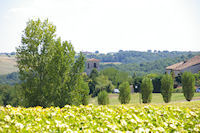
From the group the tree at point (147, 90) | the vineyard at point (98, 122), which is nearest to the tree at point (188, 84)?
the tree at point (147, 90)

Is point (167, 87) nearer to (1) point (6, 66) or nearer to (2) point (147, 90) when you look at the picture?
(2) point (147, 90)

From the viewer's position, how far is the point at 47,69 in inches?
786

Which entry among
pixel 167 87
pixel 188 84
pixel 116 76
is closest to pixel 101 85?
pixel 116 76

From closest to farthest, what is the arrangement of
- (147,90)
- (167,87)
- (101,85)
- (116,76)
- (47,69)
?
(47,69), (147,90), (167,87), (101,85), (116,76)

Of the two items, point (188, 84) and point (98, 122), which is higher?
point (98, 122)

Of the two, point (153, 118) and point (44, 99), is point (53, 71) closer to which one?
point (44, 99)

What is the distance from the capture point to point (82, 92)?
2058 cm

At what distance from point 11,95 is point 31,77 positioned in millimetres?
64809

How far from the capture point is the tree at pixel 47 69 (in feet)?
64.1

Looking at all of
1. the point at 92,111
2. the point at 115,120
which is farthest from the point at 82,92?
the point at 115,120

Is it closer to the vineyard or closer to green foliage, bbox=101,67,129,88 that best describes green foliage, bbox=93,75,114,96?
green foliage, bbox=101,67,129,88

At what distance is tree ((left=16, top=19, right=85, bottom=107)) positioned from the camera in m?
19.5

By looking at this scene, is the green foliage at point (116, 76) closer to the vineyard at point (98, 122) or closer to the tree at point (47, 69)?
the tree at point (47, 69)

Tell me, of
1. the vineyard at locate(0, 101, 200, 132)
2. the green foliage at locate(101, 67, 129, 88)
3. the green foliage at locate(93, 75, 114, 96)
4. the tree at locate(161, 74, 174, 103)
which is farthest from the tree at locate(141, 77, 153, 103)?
the green foliage at locate(101, 67, 129, 88)
